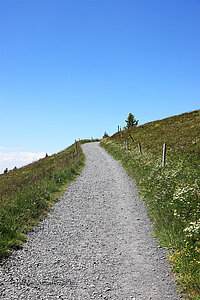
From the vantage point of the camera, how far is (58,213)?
35.6 feet

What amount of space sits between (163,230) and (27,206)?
239 inches

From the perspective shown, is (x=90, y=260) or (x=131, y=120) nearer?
(x=90, y=260)

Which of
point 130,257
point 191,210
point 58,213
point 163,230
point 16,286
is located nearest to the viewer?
point 16,286

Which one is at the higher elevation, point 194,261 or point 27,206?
point 27,206

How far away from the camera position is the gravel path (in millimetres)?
5266

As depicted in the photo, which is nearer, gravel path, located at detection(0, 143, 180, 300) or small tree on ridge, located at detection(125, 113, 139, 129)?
gravel path, located at detection(0, 143, 180, 300)

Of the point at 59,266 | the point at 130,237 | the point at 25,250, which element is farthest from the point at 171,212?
the point at 25,250

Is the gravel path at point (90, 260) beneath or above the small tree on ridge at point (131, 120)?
beneath

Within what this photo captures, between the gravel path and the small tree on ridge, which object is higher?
the small tree on ridge

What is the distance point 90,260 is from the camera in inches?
262

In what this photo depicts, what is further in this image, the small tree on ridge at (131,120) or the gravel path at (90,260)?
the small tree on ridge at (131,120)

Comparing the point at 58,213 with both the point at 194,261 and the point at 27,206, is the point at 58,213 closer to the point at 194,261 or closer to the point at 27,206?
the point at 27,206

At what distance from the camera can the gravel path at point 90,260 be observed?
5266mm

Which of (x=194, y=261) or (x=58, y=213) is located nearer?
(x=194, y=261)
